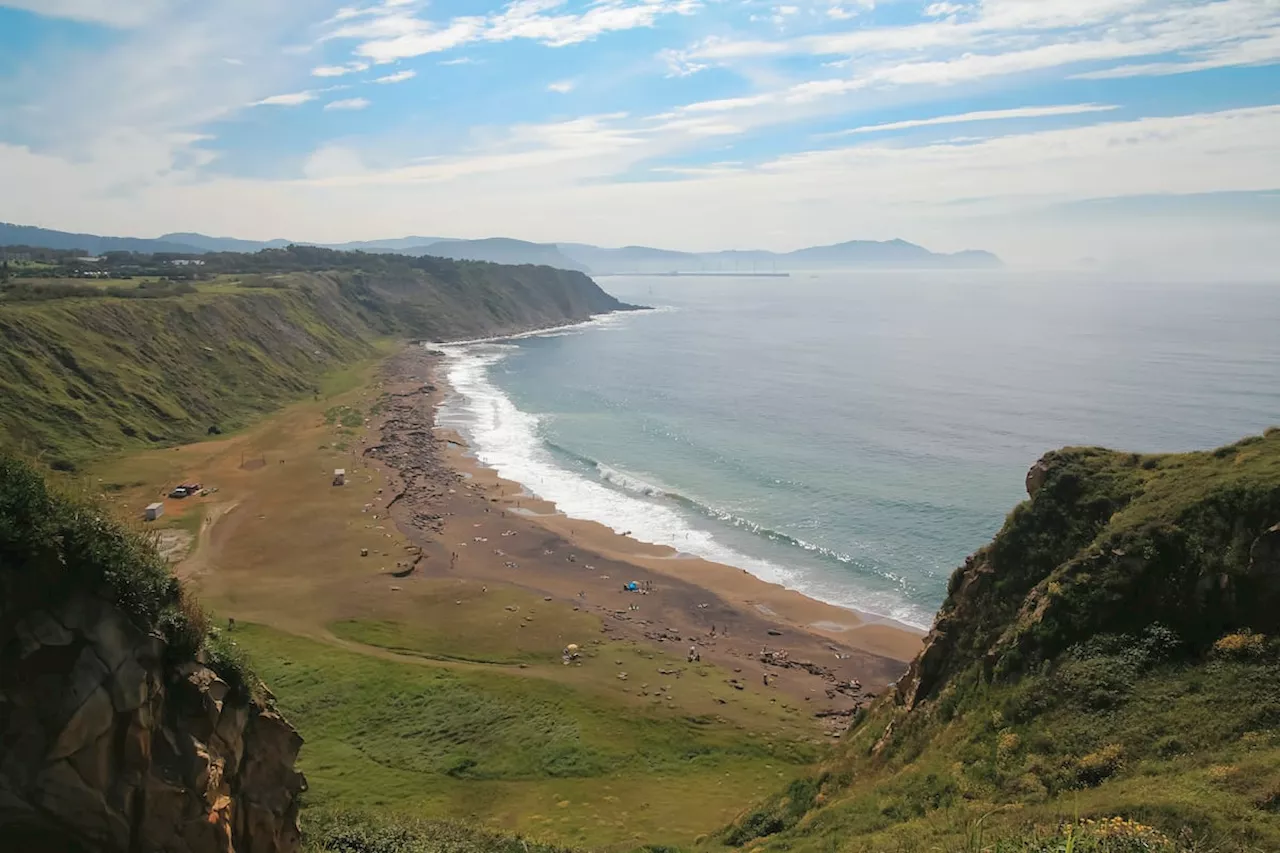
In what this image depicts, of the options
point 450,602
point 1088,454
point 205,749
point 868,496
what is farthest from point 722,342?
point 205,749

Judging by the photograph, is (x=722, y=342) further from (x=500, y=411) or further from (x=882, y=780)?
(x=882, y=780)

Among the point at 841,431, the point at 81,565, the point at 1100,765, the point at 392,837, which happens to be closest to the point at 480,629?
the point at 392,837

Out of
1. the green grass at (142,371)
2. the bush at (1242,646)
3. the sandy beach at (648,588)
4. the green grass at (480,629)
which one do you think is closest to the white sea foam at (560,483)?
the sandy beach at (648,588)

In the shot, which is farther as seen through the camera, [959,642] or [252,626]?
[252,626]

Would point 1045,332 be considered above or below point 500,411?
above

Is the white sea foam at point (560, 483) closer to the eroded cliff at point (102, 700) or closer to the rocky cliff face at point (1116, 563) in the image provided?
the rocky cliff face at point (1116, 563)

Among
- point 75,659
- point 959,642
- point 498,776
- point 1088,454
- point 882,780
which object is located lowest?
point 498,776
